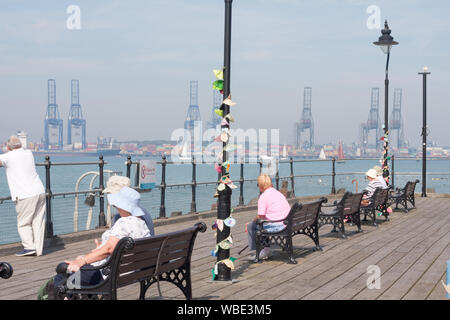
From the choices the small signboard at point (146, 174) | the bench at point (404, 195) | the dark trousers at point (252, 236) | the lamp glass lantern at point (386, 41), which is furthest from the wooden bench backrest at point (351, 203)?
the lamp glass lantern at point (386, 41)

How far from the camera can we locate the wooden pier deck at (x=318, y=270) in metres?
6.38

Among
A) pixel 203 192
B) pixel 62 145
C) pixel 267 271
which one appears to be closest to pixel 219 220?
pixel 267 271

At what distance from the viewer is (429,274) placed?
7488mm

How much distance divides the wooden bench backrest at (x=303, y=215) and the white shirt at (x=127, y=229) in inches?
130

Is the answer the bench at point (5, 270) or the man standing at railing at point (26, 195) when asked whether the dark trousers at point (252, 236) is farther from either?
the bench at point (5, 270)

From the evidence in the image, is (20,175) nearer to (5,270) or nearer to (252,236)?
(252,236)

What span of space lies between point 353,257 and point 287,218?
1.34 m

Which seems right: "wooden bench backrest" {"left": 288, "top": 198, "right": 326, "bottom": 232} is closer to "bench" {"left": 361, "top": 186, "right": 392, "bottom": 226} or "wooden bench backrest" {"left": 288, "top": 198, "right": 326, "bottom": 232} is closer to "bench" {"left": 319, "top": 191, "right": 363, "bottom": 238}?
"bench" {"left": 319, "top": 191, "right": 363, "bottom": 238}

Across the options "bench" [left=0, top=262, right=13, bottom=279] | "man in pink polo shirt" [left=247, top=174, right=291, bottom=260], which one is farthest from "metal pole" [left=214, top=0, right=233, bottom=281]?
"bench" [left=0, top=262, right=13, bottom=279]

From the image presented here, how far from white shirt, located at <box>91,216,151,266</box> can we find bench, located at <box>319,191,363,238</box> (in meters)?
5.85

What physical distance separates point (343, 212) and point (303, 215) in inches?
89.6

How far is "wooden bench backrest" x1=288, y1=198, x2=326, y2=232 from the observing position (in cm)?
817
